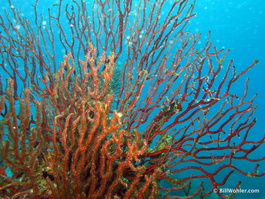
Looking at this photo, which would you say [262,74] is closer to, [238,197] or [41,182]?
[238,197]

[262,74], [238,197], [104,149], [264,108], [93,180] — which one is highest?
[262,74]

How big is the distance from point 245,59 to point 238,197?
6162 centimetres

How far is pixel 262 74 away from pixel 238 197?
62.7m

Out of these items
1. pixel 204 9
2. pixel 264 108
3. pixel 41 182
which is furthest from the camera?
pixel 264 108

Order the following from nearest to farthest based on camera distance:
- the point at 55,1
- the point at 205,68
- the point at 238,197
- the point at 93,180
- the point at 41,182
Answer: the point at 93,180 → the point at 41,182 → the point at 238,197 → the point at 55,1 → the point at 205,68

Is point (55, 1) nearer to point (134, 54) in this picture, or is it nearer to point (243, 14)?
point (134, 54)

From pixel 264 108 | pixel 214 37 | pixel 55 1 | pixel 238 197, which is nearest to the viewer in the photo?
pixel 238 197

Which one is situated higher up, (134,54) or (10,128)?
(134,54)

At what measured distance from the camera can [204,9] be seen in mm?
38562

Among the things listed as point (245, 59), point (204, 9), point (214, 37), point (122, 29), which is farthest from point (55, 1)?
point (245, 59)

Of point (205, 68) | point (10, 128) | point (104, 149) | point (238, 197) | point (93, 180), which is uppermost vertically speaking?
point (205, 68)

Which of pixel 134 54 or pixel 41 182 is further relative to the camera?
pixel 134 54

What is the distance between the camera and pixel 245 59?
200 ft

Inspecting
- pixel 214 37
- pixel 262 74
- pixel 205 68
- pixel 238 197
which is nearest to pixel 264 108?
pixel 262 74
